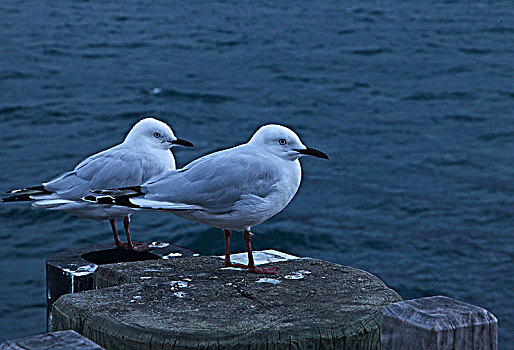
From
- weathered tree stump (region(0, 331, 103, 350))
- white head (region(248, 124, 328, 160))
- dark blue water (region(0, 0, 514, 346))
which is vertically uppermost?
white head (region(248, 124, 328, 160))

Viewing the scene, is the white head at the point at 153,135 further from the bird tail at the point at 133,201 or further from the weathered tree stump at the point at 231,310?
the weathered tree stump at the point at 231,310

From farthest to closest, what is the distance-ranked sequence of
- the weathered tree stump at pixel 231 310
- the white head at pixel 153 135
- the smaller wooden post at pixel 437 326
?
the white head at pixel 153 135 → the weathered tree stump at pixel 231 310 → the smaller wooden post at pixel 437 326

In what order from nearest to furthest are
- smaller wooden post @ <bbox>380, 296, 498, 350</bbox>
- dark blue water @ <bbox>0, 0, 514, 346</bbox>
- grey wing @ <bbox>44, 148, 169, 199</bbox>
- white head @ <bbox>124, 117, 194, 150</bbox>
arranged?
smaller wooden post @ <bbox>380, 296, 498, 350</bbox>
grey wing @ <bbox>44, 148, 169, 199</bbox>
white head @ <bbox>124, 117, 194, 150</bbox>
dark blue water @ <bbox>0, 0, 514, 346</bbox>

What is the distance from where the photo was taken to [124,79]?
19.1 m

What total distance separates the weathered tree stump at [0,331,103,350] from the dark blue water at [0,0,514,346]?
7.94m

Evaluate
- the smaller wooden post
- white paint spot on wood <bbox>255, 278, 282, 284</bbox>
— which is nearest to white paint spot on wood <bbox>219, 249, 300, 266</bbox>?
white paint spot on wood <bbox>255, 278, 282, 284</bbox>

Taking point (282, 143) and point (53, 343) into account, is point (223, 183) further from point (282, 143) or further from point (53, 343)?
point (53, 343)

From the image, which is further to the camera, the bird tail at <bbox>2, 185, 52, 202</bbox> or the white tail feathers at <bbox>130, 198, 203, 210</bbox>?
the bird tail at <bbox>2, 185, 52, 202</bbox>

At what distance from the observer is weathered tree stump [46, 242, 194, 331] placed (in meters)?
4.44

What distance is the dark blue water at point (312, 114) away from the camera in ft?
38.5

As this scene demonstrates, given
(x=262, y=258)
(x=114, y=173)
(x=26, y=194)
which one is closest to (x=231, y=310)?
(x=262, y=258)

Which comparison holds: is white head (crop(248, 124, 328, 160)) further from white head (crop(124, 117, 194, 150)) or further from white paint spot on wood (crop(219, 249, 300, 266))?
white head (crop(124, 117, 194, 150))

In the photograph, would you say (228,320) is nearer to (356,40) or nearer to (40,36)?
(356,40)

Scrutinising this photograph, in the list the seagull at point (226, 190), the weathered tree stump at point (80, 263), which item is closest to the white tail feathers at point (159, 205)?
the seagull at point (226, 190)
